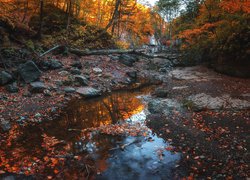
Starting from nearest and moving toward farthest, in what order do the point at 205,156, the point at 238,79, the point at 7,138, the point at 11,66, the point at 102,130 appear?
the point at 205,156 → the point at 7,138 → the point at 102,130 → the point at 11,66 → the point at 238,79

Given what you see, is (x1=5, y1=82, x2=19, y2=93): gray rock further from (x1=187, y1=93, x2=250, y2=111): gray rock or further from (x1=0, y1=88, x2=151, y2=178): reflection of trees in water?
(x1=187, y1=93, x2=250, y2=111): gray rock

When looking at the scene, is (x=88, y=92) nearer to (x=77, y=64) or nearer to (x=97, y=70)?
(x=77, y=64)

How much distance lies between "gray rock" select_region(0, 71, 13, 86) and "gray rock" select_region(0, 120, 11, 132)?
3.75 meters

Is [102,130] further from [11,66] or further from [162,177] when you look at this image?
[11,66]

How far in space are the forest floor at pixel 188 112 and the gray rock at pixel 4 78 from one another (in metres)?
0.38

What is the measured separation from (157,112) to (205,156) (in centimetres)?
445

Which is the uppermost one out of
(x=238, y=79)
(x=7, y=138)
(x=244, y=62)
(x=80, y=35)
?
(x=80, y=35)

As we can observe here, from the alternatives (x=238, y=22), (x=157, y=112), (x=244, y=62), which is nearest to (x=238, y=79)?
(x=244, y=62)

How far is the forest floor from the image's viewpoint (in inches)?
264

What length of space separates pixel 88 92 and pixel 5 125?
5979 millimetres

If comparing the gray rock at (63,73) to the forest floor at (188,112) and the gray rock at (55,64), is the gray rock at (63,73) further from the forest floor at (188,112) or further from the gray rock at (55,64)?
the gray rock at (55,64)

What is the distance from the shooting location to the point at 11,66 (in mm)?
13648

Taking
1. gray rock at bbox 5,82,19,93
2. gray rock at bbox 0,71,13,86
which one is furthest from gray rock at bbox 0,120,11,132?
gray rock at bbox 0,71,13,86

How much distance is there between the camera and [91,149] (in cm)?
767
